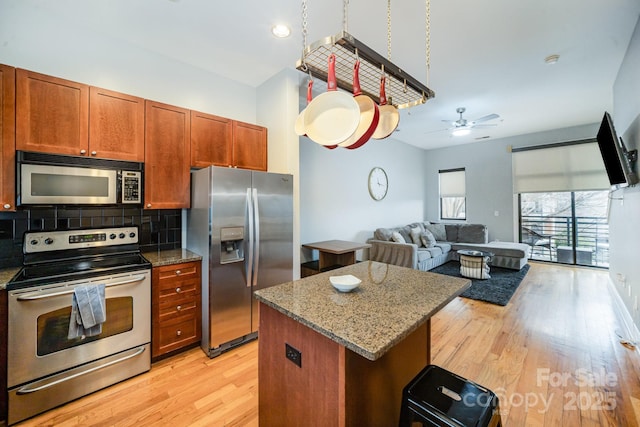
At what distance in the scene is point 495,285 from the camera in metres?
4.29

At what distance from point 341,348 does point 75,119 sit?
2576mm

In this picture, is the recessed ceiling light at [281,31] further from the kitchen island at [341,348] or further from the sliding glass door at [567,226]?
the sliding glass door at [567,226]

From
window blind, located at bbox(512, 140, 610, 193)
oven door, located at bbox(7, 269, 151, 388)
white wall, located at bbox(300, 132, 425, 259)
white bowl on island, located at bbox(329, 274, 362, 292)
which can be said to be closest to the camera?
white bowl on island, located at bbox(329, 274, 362, 292)

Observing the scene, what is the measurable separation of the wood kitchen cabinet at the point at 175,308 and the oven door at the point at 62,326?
0.08m

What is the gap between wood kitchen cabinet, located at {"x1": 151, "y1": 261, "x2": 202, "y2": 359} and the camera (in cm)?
224

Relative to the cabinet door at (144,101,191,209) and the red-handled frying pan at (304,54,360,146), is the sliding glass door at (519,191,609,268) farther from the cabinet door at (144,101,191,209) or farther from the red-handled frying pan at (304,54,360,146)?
the cabinet door at (144,101,191,209)

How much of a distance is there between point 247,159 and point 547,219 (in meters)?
6.57

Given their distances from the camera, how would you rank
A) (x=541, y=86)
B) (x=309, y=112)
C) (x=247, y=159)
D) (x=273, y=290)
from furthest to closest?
(x=541, y=86)
(x=247, y=159)
(x=273, y=290)
(x=309, y=112)

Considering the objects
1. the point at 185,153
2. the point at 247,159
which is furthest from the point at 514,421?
the point at 185,153

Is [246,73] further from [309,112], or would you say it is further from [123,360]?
[123,360]

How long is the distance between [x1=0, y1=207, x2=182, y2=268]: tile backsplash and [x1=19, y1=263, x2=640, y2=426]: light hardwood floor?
1.15 m

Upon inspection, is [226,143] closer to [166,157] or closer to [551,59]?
[166,157]

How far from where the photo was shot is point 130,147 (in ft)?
7.50

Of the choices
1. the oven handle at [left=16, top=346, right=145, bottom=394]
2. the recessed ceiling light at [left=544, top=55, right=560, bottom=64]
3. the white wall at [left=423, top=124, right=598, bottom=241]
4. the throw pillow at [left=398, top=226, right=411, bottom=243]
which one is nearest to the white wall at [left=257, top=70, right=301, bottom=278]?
the oven handle at [left=16, top=346, right=145, bottom=394]
